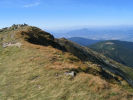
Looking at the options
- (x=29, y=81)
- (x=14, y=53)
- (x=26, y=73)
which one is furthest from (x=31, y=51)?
(x=29, y=81)

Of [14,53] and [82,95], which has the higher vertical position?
[14,53]

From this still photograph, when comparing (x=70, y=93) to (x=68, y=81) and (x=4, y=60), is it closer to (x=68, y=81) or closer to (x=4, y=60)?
(x=68, y=81)

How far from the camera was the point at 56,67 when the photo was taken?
26516 mm

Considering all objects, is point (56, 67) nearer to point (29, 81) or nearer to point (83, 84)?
point (29, 81)

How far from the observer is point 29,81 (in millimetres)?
23766

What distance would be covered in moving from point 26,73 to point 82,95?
10.3 m

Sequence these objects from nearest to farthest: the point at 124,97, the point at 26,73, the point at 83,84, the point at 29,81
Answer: the point at 124,97
the point at 83,84
the point at 29,81
the point at 26,73

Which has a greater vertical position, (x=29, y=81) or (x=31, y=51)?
(x=31, y=51)

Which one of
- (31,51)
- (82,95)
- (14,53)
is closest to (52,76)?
(82,95)

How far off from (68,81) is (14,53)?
57.4 feet

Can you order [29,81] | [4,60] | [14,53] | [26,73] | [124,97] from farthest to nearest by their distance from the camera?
[14,53], [4,60], [26,73], [29,81], [124,97]

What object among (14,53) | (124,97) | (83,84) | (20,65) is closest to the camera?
(124,97)

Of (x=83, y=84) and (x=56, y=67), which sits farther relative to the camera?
(x=56, y=67)

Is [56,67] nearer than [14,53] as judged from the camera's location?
Yes
